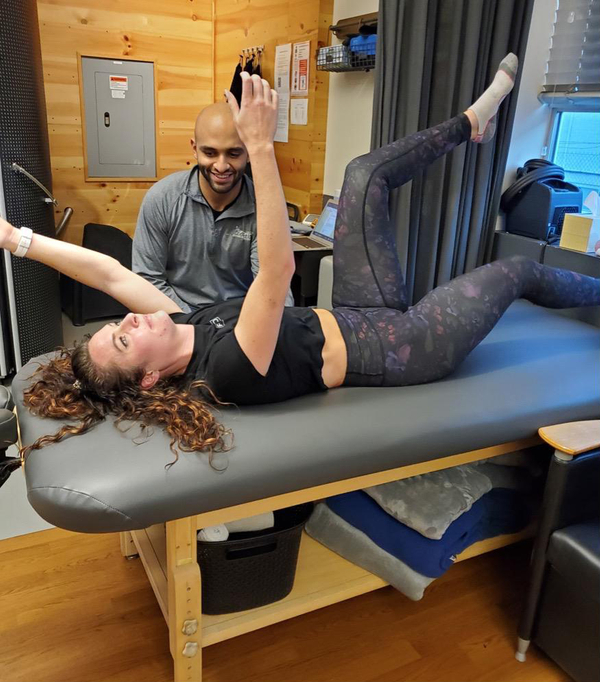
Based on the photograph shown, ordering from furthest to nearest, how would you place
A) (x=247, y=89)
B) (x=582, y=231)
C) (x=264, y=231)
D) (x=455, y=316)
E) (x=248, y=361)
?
1. (x=582, y=231)
2. (x=455, y=316)
3. (x=248, y=361)
4. (x=264, y=231)
5. (x=247, y=89)

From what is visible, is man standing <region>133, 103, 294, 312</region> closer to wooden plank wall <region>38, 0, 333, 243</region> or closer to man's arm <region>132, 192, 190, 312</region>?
man's arm <region>132, 192, 190, 312</region>

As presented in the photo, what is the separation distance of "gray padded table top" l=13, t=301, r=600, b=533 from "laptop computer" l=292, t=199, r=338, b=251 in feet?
3.92

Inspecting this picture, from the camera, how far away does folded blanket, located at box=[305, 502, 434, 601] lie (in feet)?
5.07

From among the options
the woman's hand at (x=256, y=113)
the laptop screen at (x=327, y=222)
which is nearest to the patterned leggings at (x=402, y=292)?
the woman's hand at (x=256, y=113)

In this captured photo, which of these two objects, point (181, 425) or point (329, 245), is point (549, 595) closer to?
point (181, 425)

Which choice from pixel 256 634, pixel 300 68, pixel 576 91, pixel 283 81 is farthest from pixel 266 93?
pixel 283 81

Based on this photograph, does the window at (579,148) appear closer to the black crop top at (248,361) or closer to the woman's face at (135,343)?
the black crop top at (248,361)

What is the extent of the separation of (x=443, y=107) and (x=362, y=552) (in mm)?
1607

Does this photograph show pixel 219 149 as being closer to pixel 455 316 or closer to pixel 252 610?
pixel 455 316

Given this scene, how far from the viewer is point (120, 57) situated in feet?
12.1

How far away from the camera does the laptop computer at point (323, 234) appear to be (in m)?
2.84

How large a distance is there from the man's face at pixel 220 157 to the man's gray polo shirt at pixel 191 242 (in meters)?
0.10

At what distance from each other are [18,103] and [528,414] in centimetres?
231

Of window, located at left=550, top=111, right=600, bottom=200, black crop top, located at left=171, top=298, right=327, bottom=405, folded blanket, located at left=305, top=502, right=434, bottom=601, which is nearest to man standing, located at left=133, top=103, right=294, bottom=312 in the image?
black crop top, located at left=171, top=298, right=327, bottom=405
